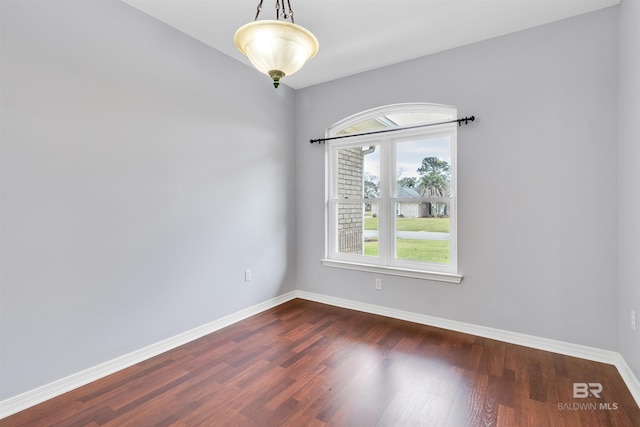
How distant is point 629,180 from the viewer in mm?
2164

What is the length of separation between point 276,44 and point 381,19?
1368 millimetres

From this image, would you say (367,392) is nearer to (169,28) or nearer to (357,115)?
(357,115)

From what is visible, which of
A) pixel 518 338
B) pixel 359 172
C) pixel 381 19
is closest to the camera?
pixel 381 19

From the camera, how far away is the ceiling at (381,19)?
2438mm

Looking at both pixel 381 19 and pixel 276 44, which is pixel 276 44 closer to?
pixel 276 44

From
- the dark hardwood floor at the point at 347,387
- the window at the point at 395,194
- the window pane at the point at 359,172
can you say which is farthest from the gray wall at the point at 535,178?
the window pane at the point at 359,172

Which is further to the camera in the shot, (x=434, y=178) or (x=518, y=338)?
(x=434, y=178)

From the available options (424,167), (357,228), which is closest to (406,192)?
(424,167)

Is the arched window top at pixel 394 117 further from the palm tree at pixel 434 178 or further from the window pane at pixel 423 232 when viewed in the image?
the window pane at pixel 423 232

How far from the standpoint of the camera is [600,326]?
250cm

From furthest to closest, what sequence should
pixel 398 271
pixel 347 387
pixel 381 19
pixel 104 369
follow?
pixel 398 271, pixel 381 19, pixel 104 369, pixel 347 387

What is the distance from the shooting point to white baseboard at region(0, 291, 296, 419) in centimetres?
192

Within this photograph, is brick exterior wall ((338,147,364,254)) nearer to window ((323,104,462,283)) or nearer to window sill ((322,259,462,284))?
window ((323,104,462,283))

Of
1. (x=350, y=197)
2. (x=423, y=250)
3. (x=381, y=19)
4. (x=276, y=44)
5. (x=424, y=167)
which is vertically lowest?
(x=423, y=250)
